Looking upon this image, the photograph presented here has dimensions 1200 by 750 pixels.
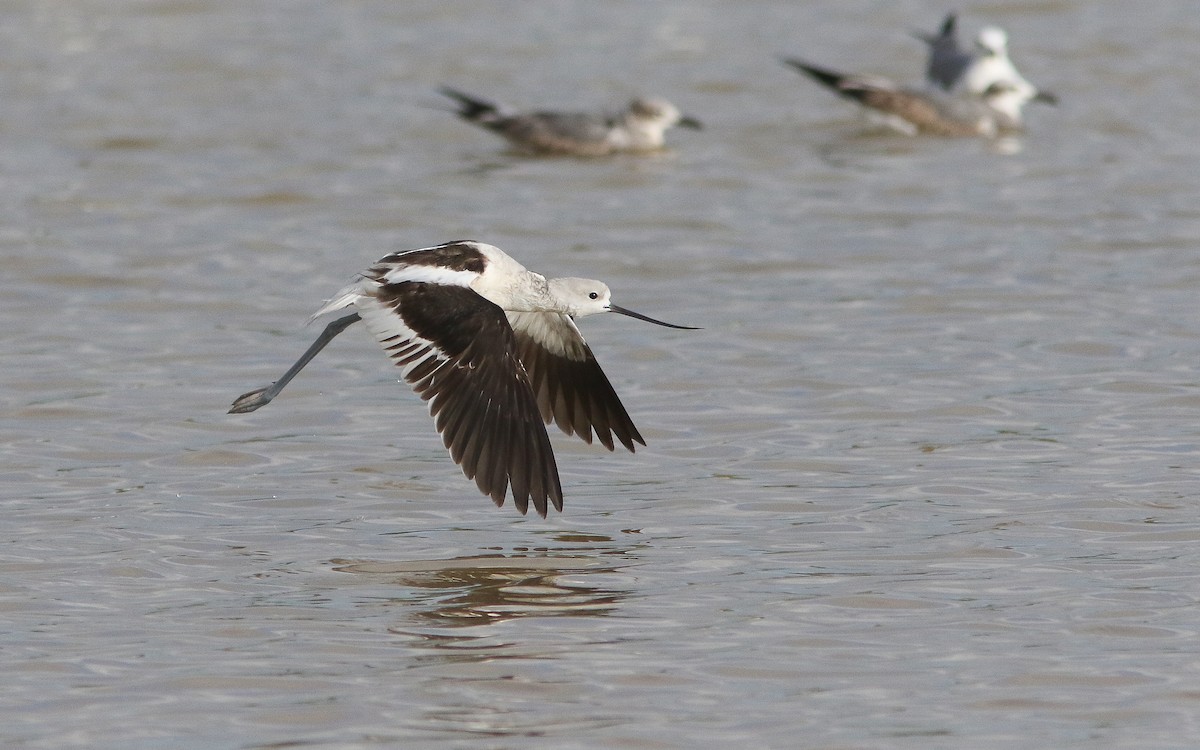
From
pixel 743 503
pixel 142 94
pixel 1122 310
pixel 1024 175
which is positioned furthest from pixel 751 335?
pixel 142 94

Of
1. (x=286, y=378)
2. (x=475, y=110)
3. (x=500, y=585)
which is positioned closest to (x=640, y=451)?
(x=286, y=378)

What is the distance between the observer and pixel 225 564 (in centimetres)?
587

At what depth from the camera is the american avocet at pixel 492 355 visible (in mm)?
6145

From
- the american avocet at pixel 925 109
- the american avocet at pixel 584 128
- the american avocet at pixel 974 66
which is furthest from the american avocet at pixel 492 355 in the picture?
the american avocet at pixel 974 66

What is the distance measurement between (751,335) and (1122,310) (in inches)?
71.0

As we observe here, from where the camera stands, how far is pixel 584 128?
1371cm

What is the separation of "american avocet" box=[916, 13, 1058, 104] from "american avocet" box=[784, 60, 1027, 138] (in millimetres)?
359

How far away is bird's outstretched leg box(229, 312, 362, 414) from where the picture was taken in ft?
23.6

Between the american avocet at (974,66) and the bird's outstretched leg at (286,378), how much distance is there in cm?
889

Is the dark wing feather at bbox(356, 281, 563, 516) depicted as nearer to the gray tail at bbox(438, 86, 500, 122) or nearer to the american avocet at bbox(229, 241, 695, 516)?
the american avocet at bbox(229, 241, 695, 516)

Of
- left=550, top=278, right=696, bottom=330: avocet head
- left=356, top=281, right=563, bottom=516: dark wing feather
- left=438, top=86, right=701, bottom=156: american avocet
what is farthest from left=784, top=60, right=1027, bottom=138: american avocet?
left=356, top=281, right=563, bottom=516: dark wing feather

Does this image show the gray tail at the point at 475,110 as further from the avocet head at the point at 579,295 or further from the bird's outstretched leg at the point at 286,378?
the avocet head at the point at 579,295

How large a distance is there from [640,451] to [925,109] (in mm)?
8005

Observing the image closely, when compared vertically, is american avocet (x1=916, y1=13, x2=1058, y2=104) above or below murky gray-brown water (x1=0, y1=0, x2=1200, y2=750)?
above
